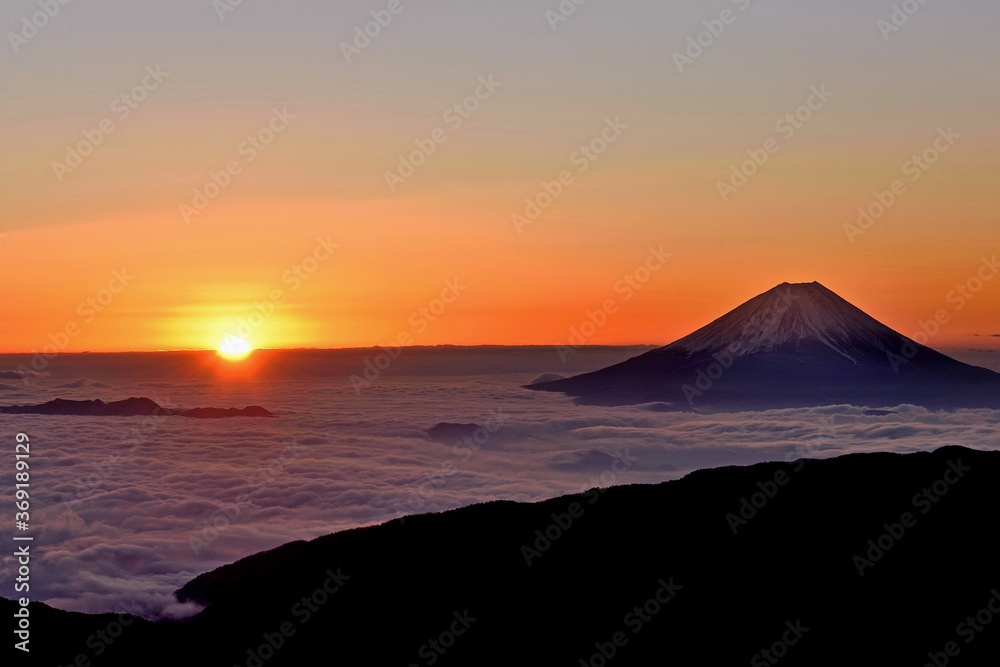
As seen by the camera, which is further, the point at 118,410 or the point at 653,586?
the point at 118,410

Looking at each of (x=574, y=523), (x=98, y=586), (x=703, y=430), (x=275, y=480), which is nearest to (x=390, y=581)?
(x=574, y=523)

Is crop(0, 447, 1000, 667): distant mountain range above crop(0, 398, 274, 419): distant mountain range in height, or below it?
below

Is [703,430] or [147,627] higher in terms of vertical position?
[703,430]

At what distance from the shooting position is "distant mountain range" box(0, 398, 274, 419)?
383 feet

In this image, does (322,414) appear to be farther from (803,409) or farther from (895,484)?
(895,484)

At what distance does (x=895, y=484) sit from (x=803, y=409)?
164910 millimetres

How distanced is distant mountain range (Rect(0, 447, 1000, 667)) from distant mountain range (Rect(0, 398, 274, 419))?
337 ft

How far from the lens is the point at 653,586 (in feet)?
66.1

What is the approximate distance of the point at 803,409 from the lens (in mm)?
180125

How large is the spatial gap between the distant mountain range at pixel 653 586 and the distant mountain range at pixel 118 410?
337 ft

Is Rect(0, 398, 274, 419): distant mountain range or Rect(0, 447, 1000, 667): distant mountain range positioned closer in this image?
Rect(0, 447, 1000, 667): distant mountain range

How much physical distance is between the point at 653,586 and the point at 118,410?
11297 centimetres

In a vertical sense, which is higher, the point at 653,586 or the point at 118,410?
the point at 118,410

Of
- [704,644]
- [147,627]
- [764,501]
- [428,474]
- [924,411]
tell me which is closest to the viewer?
[704,644]
